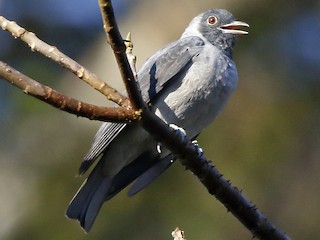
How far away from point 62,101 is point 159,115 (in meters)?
1.61

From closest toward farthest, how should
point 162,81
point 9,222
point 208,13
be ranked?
point 162,81 < point 208,13 < point 9,222

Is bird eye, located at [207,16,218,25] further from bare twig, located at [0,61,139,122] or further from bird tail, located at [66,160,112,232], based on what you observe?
bare twig, located at [0,61,139,122]

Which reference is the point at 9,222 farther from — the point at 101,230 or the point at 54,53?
the point at 54,53

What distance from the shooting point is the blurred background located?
796 centimetres

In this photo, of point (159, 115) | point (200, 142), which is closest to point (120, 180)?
point (159, 115)

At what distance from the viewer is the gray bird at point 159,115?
4.91 meters

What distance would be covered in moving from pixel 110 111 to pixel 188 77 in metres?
1.55

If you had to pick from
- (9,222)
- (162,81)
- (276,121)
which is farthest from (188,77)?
(276,121)

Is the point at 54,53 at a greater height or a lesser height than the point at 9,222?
lesser

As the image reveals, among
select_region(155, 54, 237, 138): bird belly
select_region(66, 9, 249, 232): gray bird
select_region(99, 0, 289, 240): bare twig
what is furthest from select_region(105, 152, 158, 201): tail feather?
select_region(99, 0, 289, 240): bare twig

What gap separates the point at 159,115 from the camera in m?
4.94

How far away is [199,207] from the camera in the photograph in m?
8.53

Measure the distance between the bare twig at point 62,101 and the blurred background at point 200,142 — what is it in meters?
3.93

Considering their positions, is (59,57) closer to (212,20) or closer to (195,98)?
(195,98)
